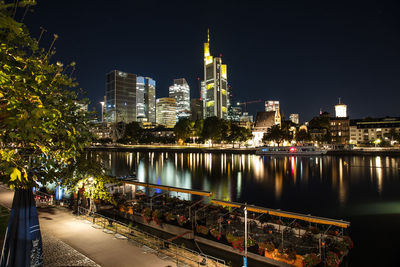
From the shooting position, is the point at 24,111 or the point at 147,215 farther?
the point at 147,215

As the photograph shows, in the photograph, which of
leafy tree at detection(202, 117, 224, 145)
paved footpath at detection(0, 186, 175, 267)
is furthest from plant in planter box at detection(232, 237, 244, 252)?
leafy tree at detection(202, 117, 224, 145)

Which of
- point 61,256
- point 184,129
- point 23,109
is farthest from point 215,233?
point 184,129

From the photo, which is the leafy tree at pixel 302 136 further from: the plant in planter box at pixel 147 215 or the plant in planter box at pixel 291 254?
the plant in planter box at pixel 291 254

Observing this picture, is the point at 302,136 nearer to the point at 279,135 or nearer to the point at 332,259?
the point at 279,135

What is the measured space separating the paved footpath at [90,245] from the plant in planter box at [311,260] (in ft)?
23.7

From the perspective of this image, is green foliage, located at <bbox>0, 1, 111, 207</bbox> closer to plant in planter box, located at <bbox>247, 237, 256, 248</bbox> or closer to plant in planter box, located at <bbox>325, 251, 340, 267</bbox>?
plant in planter box, located at <bbox>247, 237, 256, 248</bbox>

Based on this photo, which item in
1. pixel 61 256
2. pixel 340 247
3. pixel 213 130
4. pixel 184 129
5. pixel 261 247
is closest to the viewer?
pixel 61 256

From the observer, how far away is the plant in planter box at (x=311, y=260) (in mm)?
13383

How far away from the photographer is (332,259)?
1345 centimetres

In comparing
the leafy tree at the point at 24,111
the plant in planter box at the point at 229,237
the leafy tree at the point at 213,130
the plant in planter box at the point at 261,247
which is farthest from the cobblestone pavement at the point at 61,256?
the leafy tree at the point at 213,130

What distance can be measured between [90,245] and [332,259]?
12893 mm

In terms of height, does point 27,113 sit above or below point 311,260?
above

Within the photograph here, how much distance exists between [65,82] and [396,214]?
3499cm

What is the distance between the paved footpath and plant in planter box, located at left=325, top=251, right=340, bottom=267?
8389mm
